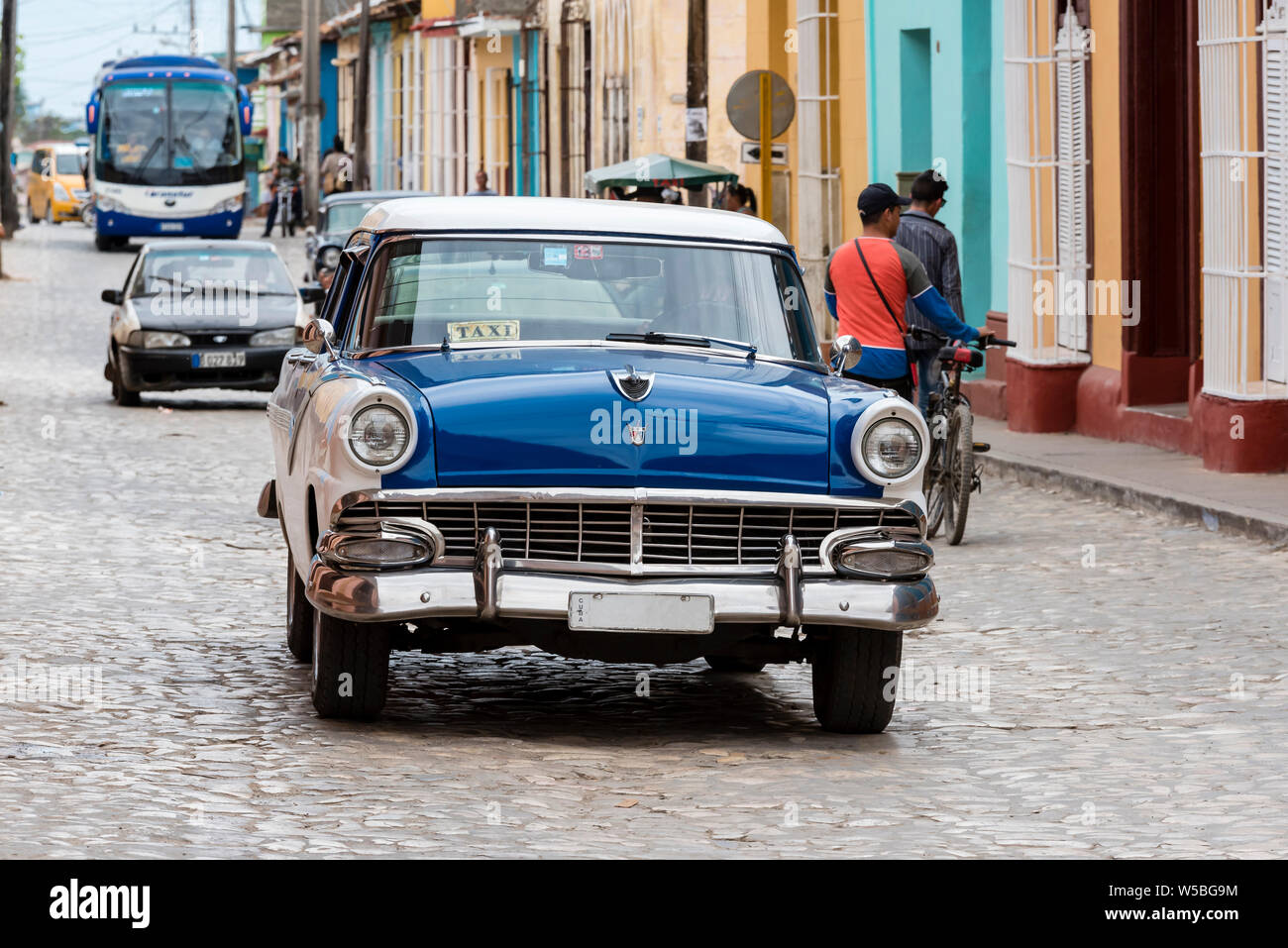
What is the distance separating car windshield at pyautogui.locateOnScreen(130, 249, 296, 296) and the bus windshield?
28.7 meters

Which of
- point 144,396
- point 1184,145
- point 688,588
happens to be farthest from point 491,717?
point 144,396

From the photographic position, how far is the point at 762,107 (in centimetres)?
2209

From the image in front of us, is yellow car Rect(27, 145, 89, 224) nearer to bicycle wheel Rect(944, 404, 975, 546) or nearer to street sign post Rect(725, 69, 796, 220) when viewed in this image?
street sign post Rect(725, 69, 796, 220)

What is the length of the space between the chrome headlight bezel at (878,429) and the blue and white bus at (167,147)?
1788 inches

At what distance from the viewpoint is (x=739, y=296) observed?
881cm

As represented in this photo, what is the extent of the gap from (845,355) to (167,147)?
44734 millimetres

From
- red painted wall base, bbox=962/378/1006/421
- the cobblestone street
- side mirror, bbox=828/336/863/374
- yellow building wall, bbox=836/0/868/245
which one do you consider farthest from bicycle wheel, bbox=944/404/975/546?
yellow building wall, bbox=836/0/868/245

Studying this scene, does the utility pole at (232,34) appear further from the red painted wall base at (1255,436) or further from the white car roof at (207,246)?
the red painted wall base at (1255,436)

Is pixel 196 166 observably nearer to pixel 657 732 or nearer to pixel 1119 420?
pixel 1119 420

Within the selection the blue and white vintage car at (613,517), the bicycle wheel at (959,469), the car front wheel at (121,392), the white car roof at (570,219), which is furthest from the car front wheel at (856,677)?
the car front wheel at (121,392)

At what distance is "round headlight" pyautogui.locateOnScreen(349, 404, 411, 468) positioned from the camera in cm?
762

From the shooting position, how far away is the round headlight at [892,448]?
7809 millimetres

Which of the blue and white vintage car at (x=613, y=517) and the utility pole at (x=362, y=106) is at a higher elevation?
the utility pole at (x=362, y=106)
